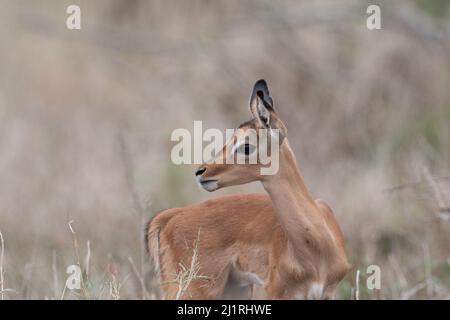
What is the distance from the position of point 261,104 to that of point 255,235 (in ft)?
2.34

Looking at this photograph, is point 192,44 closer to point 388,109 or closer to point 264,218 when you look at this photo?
point 388,109

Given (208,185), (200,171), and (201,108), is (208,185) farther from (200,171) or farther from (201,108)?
(201,108)

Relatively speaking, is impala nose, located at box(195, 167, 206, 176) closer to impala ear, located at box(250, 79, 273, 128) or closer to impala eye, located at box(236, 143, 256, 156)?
impala eye, located at box(236, 143, 256, 156)

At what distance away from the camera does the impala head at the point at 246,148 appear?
4379 millimetres

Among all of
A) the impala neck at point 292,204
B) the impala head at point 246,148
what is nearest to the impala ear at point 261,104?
the impala head at point 246,148

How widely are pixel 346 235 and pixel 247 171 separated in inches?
164

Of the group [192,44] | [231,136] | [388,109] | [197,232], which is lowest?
[197,232]

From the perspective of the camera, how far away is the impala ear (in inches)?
170

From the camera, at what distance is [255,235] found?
488 cm

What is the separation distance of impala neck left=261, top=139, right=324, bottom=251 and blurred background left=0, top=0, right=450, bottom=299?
8.86 feet


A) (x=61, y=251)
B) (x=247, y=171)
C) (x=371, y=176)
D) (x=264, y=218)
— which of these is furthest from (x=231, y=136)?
(x=371, y=176)

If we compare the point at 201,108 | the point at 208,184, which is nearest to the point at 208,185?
the point at 208,184

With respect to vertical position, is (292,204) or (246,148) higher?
(246,148)

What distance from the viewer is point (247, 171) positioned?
4.46 m
